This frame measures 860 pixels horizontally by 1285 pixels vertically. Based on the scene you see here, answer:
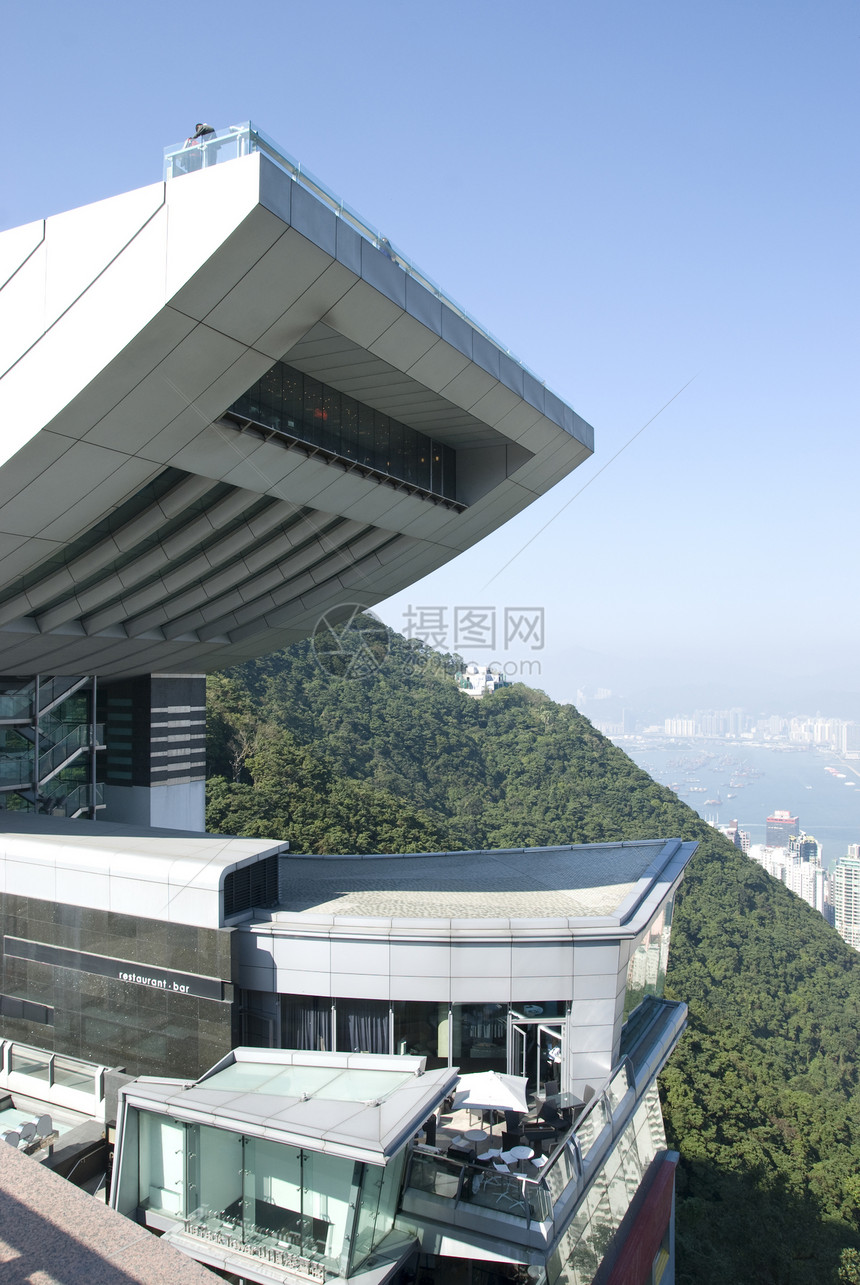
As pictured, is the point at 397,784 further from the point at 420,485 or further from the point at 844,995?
the point at 420,485

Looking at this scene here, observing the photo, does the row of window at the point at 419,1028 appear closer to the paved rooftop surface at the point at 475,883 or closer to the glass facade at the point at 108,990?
the glass facade at the point at 108,990

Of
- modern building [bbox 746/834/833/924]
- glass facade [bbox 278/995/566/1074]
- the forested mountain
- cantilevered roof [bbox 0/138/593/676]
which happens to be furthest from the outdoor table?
modern building [bbox 746/834/833/924]

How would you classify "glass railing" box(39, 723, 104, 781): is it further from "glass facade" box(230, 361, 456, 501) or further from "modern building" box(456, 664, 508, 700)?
"modern building" box(456, 664, 508, 700)

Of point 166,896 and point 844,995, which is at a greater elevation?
point 166,896

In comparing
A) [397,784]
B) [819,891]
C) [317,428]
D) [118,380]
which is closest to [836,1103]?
[397,784]

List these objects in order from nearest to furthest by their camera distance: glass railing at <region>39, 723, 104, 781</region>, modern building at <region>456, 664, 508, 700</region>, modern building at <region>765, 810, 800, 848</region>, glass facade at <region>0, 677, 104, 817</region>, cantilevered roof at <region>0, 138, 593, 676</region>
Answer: cantilevered roof at <region>0, 138, 593, 676</region>, glass facade at <region>0, 677, 104, 817</region>, glass railing at <region>39, 723, 104, 781</region>, modern building at <region>456, 664, 508, 700</region>, modern building at <region>765, 810, 800, 848</region>

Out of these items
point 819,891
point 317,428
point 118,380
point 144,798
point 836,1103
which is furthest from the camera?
point 819,891

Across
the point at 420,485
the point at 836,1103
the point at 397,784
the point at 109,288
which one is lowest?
the point at 836,1103

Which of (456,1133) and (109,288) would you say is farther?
(456,1133)
